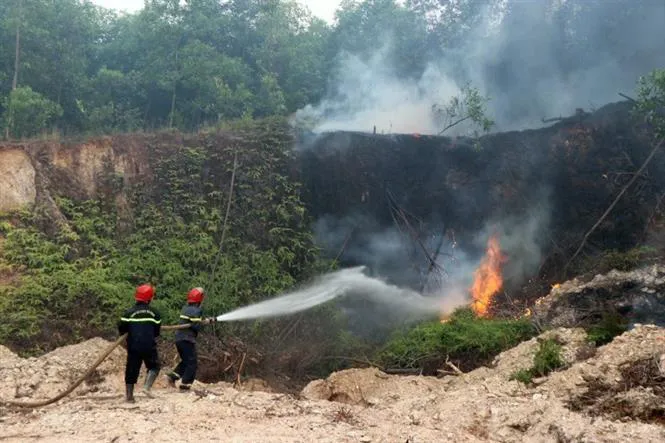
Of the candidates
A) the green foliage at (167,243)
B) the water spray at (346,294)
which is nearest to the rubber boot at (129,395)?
the green foliage at (167,243)

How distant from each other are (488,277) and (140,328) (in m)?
9.74

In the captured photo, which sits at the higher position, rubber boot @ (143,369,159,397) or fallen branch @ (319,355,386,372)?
rubber boot @ (143,369,159,397)

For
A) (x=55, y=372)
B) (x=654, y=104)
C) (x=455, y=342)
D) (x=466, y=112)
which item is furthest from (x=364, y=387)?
(x=466, y=112)

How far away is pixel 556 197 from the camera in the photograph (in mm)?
15469

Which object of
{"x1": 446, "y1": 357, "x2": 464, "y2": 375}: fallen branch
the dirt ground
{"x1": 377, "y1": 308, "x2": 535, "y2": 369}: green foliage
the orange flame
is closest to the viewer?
the dirt ground

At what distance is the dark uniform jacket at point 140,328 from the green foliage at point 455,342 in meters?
5.01

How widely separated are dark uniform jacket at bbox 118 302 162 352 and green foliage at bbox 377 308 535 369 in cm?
501

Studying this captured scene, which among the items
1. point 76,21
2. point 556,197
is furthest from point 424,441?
point 76,21

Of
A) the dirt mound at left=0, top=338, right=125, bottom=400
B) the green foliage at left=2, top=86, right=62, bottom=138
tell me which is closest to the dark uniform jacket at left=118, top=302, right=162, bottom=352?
the dirt mound at left=0, top=338, right=125, bottom=400

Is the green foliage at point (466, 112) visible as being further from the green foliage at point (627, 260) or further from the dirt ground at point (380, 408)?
the dirt ground at point (380, 408)

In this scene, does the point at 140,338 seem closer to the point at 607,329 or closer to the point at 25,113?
the point at 607,329

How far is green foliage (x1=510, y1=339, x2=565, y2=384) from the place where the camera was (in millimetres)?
8586

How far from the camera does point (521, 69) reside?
68.1ft

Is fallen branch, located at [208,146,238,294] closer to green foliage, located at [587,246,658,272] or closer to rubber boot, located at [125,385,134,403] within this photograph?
rubber boot, located at [125,385,134,403]
